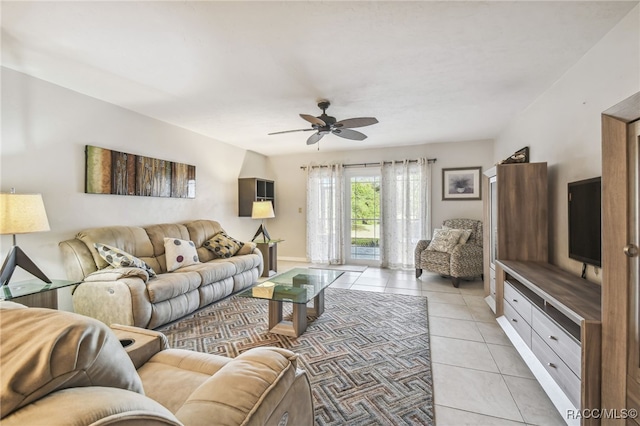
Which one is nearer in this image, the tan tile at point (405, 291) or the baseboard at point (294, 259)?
the tan tile at point (405, 291)

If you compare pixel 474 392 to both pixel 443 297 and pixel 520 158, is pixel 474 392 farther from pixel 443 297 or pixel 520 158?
pixel 520 158

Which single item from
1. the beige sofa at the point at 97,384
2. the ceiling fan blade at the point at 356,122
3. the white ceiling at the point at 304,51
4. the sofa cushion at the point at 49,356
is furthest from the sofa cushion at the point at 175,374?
the ceiling fan blade at the point at 356,122

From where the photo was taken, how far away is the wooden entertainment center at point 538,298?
4.47ft

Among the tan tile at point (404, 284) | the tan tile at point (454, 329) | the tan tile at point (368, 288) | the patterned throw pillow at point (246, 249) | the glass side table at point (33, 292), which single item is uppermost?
the patterned throw pillow at point (246, 249)

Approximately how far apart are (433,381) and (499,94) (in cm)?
294

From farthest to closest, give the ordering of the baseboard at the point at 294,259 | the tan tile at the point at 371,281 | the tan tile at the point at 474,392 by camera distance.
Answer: the baseboard at the point at 294,259
the tan tile at the point at 371,281
the tan tile at the point at 474,392

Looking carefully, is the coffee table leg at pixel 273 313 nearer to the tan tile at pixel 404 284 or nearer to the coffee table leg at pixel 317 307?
the coffee table leg at pixel 317 307

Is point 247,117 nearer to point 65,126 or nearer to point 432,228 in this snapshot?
point 65,126

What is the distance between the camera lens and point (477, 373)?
6.50 feet

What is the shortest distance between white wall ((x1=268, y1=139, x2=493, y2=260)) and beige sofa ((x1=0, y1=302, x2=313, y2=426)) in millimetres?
4493

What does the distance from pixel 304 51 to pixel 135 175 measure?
2.69 meters

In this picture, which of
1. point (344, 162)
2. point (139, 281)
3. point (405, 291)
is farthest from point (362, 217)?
point (139, 281)

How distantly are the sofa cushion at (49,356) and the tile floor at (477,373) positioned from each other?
1711 millimetres

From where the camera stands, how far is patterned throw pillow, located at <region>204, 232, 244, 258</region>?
399 centimetres
